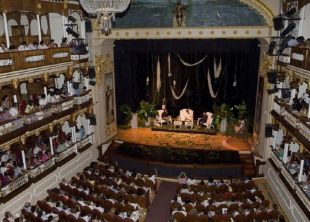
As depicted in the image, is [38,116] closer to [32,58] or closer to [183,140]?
[32,58]

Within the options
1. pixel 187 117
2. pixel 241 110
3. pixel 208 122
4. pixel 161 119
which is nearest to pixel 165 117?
pixel 161 119

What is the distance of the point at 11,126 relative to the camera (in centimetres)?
1534

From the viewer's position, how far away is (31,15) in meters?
21.5

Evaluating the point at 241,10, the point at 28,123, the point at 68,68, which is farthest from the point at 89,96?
the point at 241,10

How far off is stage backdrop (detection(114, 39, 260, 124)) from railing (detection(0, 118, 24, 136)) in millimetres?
10803

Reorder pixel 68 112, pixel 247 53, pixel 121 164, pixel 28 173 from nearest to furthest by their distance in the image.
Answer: pixel 28 173
pixel 68 112
pixel 121 164
pixel 247 53

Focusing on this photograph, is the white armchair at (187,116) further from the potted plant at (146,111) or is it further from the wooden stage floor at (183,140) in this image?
the potted plant at (146,111)

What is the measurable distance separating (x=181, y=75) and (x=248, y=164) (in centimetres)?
964

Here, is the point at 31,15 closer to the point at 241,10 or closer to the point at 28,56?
the point at 28,56

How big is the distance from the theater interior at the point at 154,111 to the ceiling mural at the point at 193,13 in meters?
0.06

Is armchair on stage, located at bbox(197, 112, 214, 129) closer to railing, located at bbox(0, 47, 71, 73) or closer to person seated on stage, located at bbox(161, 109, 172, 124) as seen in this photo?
person seated on stage, located at bbox(161, 109, 172, 124)

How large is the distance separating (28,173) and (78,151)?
13.5ft

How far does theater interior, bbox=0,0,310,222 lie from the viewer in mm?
15062

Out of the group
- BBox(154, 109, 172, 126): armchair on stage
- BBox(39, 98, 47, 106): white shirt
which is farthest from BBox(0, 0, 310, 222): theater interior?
BBox(154, 109, 172, 126): armchair on stage
